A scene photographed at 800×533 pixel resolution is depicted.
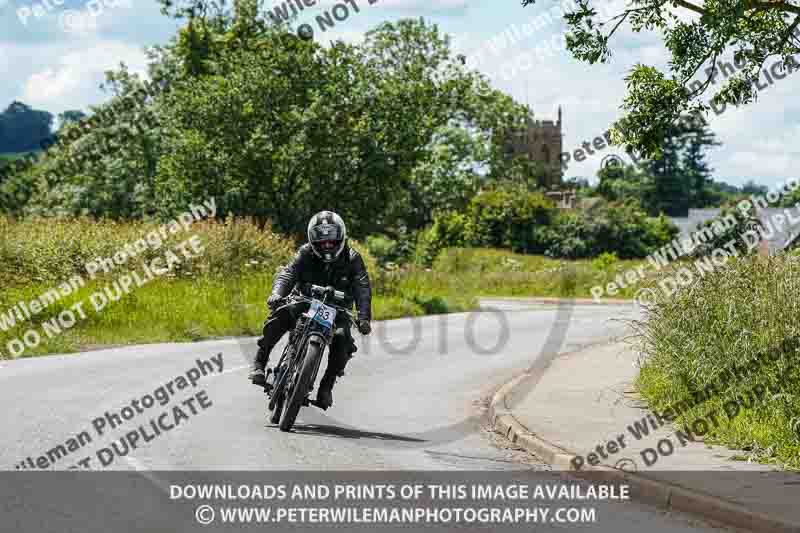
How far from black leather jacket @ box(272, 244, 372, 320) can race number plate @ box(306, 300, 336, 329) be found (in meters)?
0.42

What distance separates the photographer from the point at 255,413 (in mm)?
12297

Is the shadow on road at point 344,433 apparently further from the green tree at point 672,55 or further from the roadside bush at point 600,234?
the roadside bush at point 600,234

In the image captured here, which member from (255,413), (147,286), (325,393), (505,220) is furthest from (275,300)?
(505,220)

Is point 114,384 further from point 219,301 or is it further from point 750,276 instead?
point 219,301

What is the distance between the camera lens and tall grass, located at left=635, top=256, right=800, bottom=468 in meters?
10.3

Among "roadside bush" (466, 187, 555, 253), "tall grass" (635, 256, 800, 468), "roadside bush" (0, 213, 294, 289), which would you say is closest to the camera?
"tall grass" (635, 256, 800, 468)

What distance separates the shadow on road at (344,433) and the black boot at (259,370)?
58 cm

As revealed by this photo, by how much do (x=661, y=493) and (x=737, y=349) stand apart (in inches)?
133

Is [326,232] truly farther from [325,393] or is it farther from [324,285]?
[325,393]

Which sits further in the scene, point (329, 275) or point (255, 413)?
point (255, 413)

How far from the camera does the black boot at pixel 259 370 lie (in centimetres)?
1130

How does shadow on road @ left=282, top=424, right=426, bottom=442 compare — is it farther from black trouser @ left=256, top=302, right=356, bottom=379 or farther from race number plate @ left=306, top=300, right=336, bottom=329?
race number plate @ left=306, top=300, right=336, bottom=329

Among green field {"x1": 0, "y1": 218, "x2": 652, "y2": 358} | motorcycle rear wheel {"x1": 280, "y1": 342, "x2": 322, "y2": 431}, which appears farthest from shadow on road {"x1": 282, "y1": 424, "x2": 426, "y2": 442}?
green field {"x1": 0, "y1": 218, "x2": 652, "y2": 358}

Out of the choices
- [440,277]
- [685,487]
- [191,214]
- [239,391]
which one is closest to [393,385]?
[239,391]
